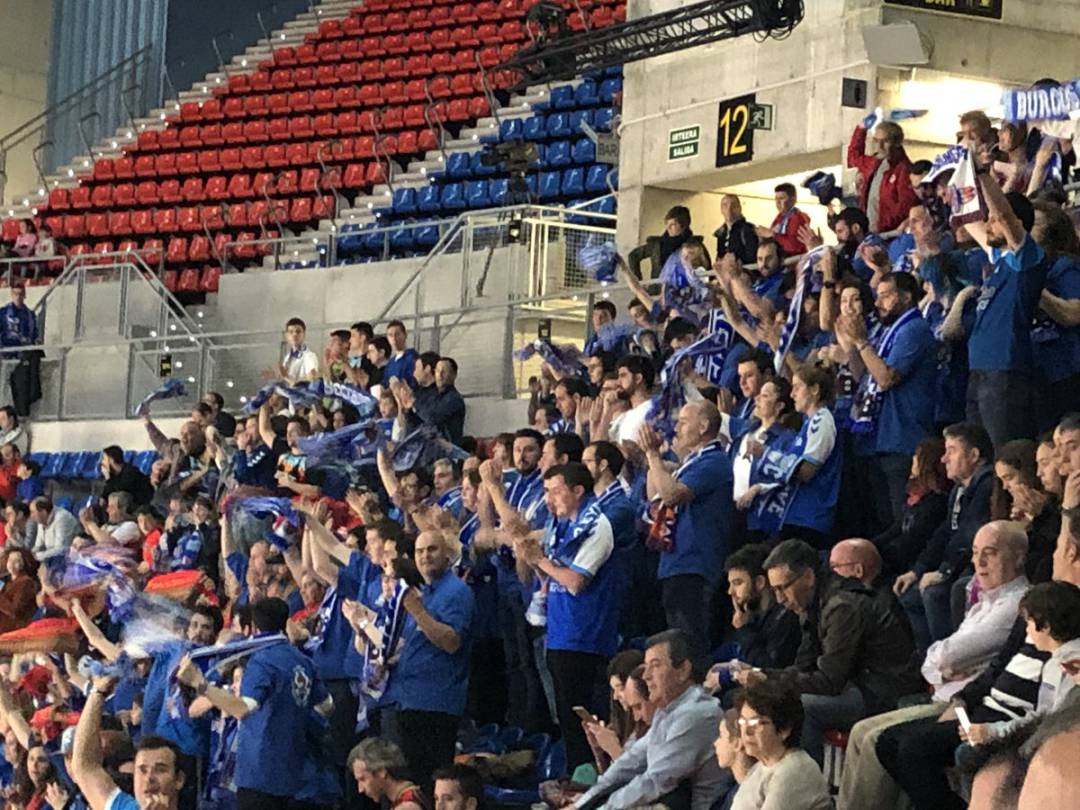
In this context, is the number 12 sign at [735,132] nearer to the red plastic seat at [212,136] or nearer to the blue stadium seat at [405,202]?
the blue stadium seat at [405,202]

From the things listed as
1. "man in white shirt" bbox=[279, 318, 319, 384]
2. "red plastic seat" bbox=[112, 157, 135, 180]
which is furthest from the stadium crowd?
"red plastic seat" bbox=[112, 157, 135, 180]

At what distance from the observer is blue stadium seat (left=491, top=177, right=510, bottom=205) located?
17.6 meters

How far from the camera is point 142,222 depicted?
69.1 ft

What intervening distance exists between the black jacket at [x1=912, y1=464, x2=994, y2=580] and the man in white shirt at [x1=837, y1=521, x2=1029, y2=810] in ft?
2.67

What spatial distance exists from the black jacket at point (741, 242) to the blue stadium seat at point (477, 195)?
747cm

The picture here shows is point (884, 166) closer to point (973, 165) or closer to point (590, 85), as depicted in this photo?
point (973, 165)

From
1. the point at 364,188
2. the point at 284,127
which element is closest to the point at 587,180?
the point at 364,188

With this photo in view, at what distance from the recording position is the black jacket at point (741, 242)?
1067 cm

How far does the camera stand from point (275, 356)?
14742mm

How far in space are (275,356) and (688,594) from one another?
7.49 meters

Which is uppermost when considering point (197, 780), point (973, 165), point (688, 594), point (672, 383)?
point (973, 165)

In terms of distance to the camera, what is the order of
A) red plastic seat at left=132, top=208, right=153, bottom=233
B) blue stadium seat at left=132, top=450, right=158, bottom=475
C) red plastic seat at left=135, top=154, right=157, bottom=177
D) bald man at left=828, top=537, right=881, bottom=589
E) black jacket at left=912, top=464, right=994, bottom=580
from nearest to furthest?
bald man at left=828, top=537, right=881, bottom=589
black jacket at left=912, top=464, right=994, bottom=580
blue stadium seat at left=132, top=450, right=158, bottom=475
red plastic seat at left=132, top=208, right=153, bottom=233
red plastic seat at left=135, top=154, right=157, bottom=177

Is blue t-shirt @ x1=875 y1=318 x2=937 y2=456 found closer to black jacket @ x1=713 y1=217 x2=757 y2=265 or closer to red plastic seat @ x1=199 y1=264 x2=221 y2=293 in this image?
black jacket @ x1=713 y1=217 x2=757 y2=265

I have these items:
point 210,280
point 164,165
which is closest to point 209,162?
point 164,165
